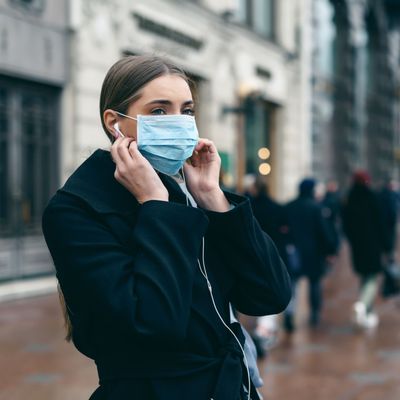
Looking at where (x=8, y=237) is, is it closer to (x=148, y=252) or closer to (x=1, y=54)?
(x=1, y=54)

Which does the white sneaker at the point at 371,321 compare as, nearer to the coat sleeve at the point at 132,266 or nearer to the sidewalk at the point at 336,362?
the sidewalk at the point at 336,362

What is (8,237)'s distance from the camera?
34.9 ft

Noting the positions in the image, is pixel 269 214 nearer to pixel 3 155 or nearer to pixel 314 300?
pixel 314 300

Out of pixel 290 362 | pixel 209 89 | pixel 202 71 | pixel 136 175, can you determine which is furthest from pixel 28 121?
pixel 136 175

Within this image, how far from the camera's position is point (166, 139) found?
193 cm

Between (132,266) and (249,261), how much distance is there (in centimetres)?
36

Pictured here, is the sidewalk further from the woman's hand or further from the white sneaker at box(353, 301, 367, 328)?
the woman's hand

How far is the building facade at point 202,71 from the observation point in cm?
1117

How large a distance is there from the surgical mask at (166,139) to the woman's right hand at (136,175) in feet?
0.30

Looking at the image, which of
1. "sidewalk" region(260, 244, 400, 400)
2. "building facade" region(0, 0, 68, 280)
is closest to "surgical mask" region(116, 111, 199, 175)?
"sidewalk" region(260, 244, 400, 400)

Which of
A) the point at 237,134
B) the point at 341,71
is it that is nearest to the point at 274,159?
the point at 237,134

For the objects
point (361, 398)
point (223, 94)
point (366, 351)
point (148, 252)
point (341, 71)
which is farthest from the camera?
point (341, 71)

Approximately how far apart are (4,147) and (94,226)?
29.8 feet

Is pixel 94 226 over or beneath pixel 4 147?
beneath
